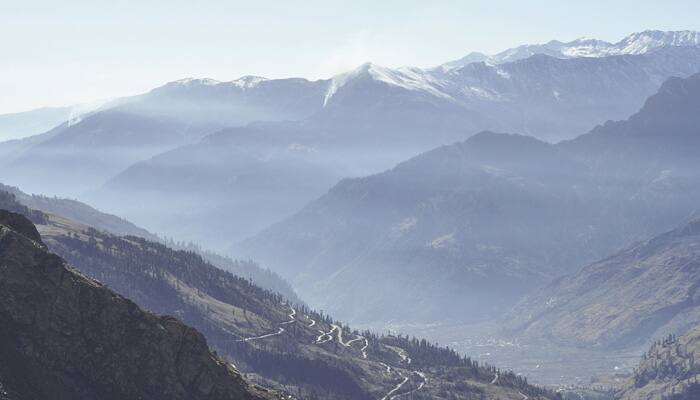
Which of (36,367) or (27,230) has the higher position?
(27,230)

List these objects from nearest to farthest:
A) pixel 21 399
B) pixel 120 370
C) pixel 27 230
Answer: pixel 21 399 → pixel 120 370 → pixel 27 230

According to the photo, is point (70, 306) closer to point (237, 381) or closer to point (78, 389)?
point (78, 389)

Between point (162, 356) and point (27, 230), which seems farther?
point (27, 230)

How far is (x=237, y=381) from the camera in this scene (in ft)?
447

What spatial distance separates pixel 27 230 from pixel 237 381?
41953 millimetres

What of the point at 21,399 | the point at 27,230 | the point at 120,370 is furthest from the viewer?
the point at 27,230

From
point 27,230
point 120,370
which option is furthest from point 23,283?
point 27,230

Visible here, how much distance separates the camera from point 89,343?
13325 cm

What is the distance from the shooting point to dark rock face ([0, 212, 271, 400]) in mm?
129625

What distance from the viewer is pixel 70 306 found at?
136 meters

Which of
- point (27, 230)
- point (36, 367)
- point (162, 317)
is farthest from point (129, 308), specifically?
point (27, 230)

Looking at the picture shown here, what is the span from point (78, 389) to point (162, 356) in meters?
10.6

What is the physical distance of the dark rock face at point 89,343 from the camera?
130 m

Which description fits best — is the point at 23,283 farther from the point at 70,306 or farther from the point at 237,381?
the point at 237,381
